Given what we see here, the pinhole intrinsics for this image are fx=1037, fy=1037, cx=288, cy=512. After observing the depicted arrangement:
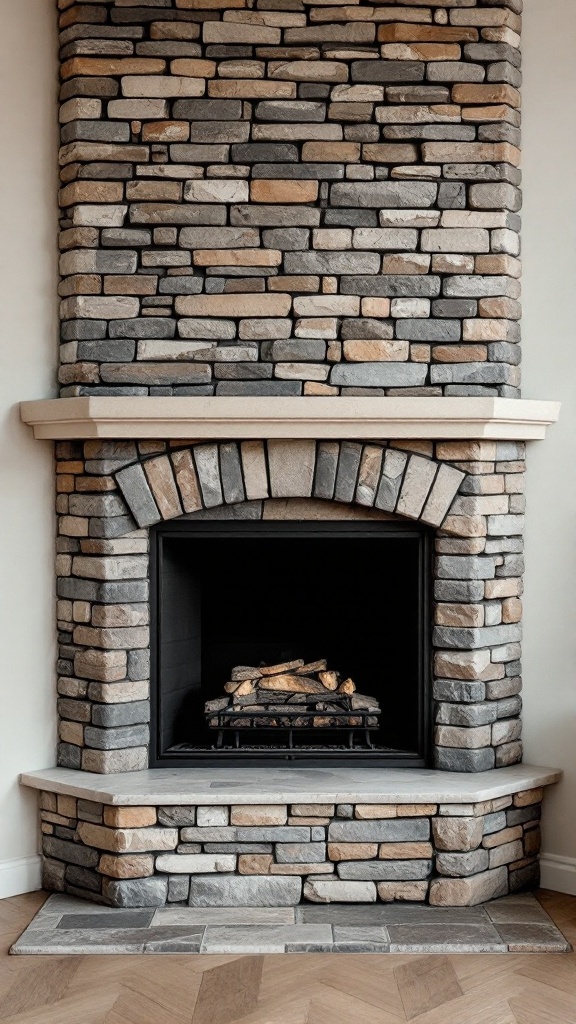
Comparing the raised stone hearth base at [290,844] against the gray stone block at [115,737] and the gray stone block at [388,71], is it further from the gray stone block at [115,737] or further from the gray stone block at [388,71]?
the gray stone block at [388,71]

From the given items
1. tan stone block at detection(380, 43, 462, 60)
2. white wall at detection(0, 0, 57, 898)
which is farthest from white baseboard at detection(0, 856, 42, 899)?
tan stone block at detection(380, 43, 462, 60)

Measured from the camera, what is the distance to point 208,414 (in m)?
3.17

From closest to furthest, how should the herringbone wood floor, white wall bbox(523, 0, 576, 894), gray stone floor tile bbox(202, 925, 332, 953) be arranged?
the herringbone wood floor < gray stone floor tile bbox(202, 925, 332, 953) < white wall bbox(523, 0, 576, 894)

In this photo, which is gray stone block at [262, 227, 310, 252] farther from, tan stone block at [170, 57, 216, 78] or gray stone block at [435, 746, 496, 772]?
gray stone block at [435, 746, 496, 772]

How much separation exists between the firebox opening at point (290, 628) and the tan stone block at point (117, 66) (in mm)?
1441

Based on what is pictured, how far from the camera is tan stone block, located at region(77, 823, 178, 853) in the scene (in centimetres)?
313

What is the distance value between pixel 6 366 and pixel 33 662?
3.19 feet

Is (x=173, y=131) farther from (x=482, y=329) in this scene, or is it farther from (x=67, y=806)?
(x=67, y=806)

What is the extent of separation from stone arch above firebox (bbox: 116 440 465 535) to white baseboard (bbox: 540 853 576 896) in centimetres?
113

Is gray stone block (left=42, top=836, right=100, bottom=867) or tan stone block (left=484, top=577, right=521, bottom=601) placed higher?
tan stone block (left=484, top=577, right=521, bottom=601)

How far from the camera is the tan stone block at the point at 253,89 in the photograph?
3.27 metres

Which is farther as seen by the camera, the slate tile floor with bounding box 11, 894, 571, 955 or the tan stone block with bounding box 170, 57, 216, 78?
the tan stone block with bounding box 170, 57, 216, 78

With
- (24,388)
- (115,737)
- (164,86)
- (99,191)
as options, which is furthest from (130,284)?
(115,737)

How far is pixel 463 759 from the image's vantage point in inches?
131
